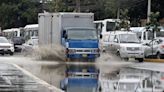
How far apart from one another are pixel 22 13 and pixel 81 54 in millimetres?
56572

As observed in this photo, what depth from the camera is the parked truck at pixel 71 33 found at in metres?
28.2

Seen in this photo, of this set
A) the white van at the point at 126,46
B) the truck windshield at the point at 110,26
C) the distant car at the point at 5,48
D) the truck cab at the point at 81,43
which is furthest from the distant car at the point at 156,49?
the truck windshield at the point at 110,26

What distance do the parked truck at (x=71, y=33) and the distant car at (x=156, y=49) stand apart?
5643mm

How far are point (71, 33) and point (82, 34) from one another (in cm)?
66

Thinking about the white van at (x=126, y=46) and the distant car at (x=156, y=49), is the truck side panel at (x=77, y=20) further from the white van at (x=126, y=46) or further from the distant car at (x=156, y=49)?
the distant car at (x=156, y=49)

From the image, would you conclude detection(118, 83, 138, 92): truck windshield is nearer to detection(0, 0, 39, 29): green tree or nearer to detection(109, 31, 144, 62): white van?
detection(109, 31, 144, 62): white van

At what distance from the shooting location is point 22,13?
83.5 m

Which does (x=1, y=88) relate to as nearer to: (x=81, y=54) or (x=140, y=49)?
(x=81, y=54)

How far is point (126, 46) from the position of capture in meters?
31.9

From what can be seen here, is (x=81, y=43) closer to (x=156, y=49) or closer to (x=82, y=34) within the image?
(x=82, y=34)

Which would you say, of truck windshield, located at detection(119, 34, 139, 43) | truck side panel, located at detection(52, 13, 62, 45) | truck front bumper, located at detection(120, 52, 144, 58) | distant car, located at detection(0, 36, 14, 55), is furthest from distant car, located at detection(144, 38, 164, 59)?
distant car, located at detection(0, 36, 14, 55)

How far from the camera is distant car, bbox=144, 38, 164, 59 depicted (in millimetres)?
34500

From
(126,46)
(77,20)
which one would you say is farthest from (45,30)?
(126,46)

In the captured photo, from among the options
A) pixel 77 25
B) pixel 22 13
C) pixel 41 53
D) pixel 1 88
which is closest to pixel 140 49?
pixel 77 25
